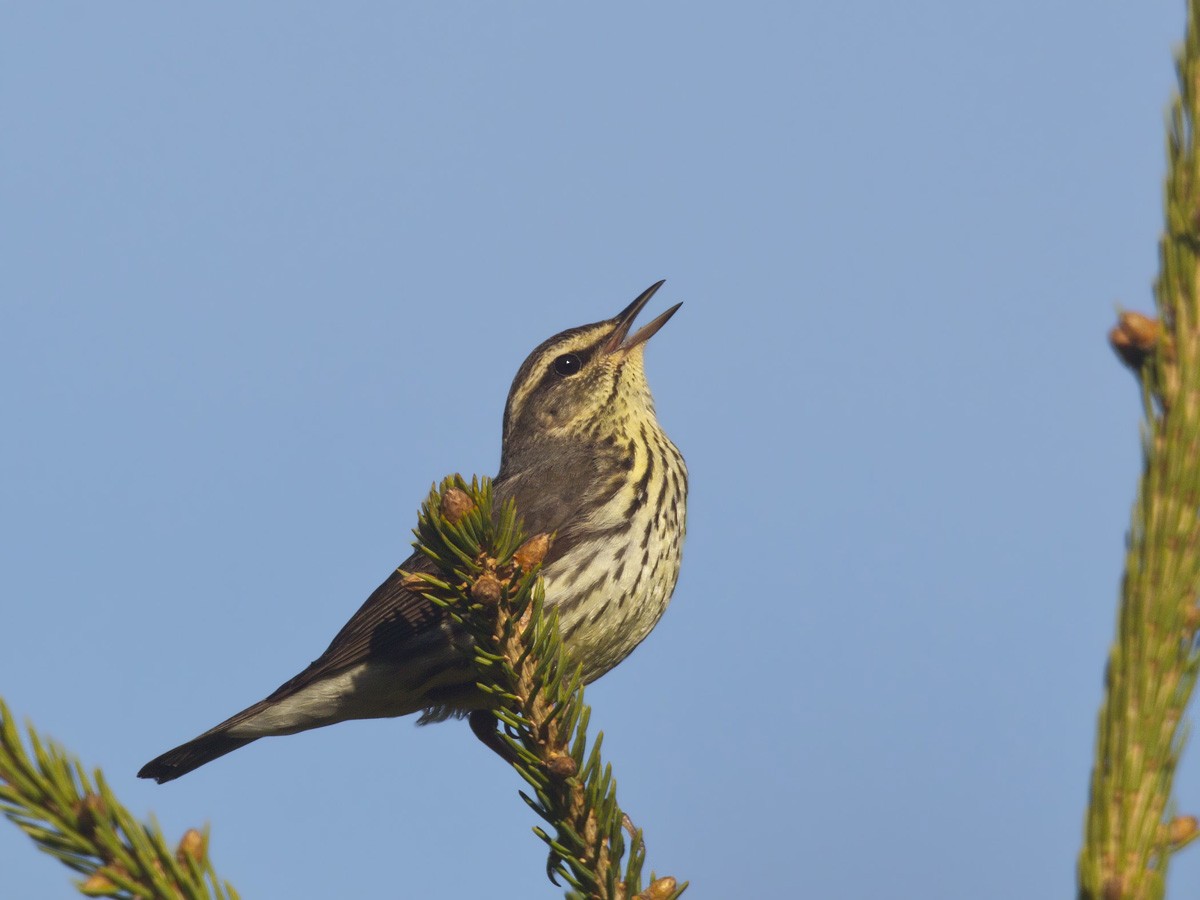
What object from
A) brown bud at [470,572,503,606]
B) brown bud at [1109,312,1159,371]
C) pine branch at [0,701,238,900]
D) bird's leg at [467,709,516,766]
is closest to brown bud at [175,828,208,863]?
pine branch at [0,701,238,900]

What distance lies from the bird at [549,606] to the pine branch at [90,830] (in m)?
4.43

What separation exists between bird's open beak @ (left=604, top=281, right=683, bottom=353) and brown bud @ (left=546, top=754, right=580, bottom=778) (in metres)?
6.02

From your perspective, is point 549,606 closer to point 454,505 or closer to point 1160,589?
point 454,505

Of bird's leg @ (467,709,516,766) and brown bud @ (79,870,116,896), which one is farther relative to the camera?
bird's leg @ (467,709,516,766)

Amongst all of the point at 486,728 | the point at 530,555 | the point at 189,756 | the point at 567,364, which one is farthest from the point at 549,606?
the point at 530,555

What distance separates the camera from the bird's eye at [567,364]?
10.1 m

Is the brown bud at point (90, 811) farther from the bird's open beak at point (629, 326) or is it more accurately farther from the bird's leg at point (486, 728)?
the bird's open beak at point (629, 326)

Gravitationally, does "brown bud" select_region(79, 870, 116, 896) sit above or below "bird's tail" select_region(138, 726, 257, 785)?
below

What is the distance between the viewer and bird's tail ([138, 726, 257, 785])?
26.0 ft

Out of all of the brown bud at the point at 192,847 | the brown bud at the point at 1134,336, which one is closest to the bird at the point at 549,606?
the brown bud at the point at 192,847

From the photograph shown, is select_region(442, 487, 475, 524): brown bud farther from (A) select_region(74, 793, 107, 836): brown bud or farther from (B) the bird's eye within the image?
(B) the bird's eye

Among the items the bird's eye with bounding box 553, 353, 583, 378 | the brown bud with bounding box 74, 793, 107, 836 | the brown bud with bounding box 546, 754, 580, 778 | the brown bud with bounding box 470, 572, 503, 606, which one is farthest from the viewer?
the bird's eye with bounding box 553, 353, 583, 378

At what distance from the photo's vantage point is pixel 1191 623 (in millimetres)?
2746

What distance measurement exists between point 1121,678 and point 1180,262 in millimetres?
875
